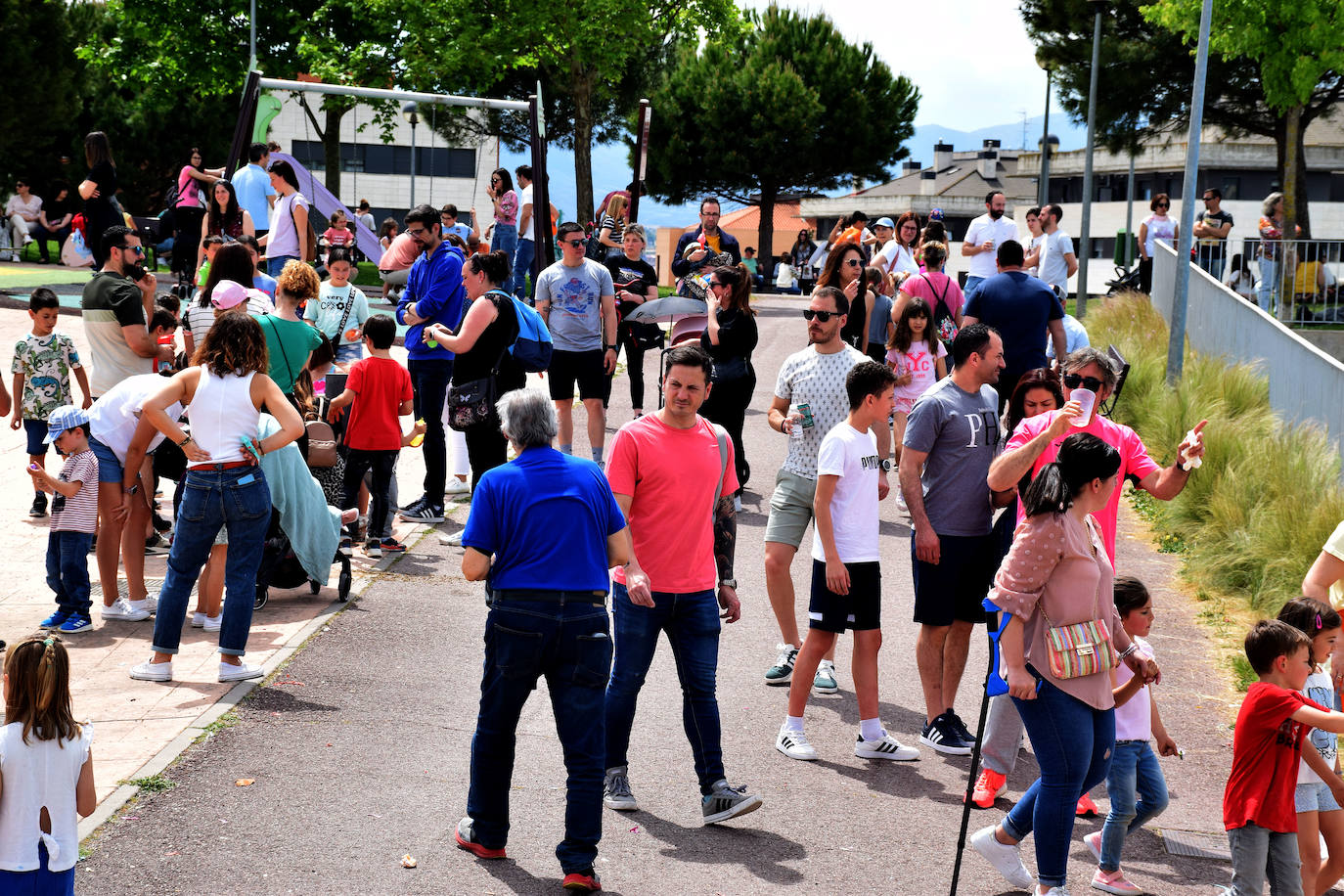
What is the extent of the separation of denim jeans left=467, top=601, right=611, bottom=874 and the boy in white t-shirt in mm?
1641

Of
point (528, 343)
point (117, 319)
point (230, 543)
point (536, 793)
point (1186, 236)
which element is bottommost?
point (536, 793)

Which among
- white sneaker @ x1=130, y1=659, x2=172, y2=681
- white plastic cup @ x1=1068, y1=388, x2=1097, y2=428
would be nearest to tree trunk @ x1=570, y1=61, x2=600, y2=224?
white sneaker @ x1=130, y1=659, x2=172, y2=681

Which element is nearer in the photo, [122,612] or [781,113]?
[122,612]

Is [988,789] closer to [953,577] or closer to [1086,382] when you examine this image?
[953,577]

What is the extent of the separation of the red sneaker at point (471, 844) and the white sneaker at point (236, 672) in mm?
2141

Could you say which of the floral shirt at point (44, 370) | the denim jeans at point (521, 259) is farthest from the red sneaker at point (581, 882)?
the denim jeans at point (521, 259)

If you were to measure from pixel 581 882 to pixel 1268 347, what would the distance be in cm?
1199

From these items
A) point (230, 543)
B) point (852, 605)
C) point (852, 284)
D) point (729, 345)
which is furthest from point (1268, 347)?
point (230, 543)

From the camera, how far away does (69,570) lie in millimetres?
7816

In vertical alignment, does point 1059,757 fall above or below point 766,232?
below

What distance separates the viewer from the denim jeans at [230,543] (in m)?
7.03

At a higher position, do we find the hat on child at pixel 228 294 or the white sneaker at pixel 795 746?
→ the hat on child at pixel 228 294

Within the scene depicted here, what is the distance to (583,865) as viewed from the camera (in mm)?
5102

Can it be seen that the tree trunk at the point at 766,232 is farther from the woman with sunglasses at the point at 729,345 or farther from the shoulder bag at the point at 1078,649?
the shoulder bag at the point at 1078,649
